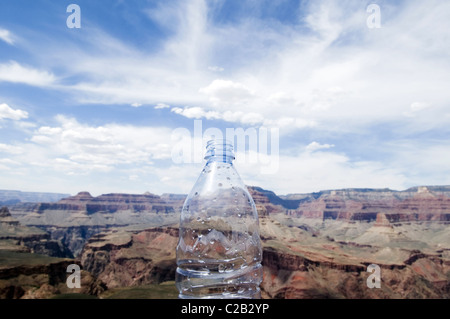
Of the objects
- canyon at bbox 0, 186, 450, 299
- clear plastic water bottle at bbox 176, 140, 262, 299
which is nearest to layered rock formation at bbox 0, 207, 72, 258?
canyon at bbox 0, 186, 450, 299

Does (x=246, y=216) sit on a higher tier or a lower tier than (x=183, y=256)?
higher

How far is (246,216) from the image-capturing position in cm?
438

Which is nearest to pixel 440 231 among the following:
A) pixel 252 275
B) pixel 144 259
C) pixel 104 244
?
pixel 144 259

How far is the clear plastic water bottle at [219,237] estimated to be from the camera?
4.18 meters

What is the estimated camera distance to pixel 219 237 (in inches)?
170

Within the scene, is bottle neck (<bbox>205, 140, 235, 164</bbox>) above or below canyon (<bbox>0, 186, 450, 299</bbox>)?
above

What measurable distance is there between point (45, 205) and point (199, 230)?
181 metres

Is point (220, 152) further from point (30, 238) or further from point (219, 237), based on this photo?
point (30, 238)

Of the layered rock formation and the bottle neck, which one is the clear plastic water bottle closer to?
the bottle neck

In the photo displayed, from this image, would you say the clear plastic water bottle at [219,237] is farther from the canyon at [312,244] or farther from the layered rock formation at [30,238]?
the layered rock formation at [30,238]

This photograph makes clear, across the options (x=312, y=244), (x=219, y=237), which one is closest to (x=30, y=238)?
(x=312, y=244)

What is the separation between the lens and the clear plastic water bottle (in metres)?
4.18
